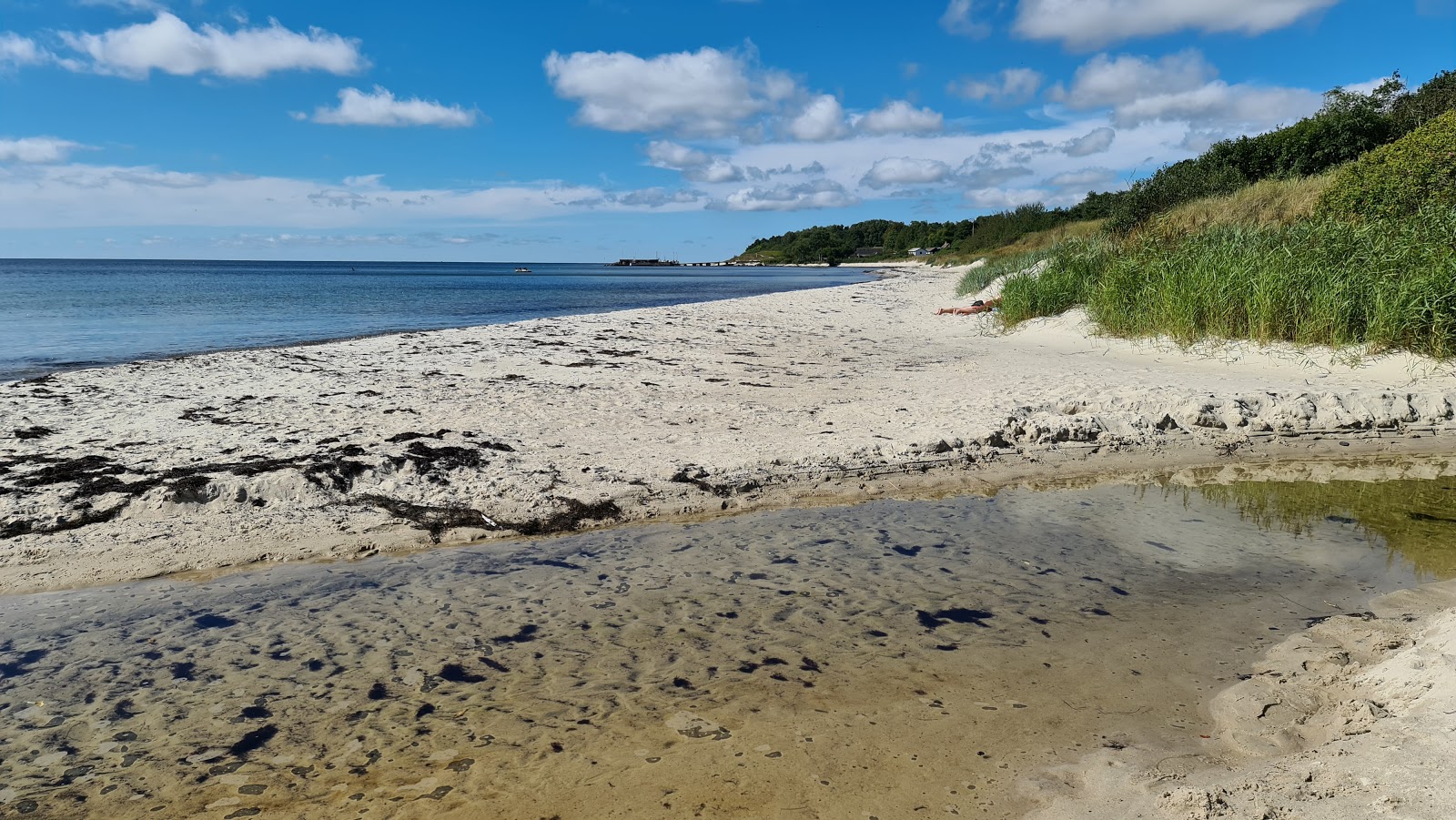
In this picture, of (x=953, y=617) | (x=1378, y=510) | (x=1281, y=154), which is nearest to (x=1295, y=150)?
(x=1281, y=154)

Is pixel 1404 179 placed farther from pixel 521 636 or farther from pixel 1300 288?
pixel 521 636

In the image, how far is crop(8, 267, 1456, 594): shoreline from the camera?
5.40 meters

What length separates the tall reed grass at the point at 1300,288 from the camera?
9.67m

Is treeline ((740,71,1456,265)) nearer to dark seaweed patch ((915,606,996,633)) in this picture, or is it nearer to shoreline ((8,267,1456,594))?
shoreline ((8,267,1456,594))

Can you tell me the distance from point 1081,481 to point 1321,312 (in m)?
5.92

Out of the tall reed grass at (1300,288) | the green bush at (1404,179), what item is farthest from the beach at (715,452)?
the green bush at (1404,179)

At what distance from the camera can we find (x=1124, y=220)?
27391 mm

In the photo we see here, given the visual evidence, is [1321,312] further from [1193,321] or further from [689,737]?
[689,737]

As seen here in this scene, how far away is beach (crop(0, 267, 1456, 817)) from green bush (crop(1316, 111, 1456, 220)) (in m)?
7.22

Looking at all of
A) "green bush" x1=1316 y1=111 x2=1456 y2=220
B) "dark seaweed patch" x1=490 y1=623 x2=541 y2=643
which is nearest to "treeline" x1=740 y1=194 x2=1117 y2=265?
"green bush" x1=1316 y1=111 x2=1456 y2=220

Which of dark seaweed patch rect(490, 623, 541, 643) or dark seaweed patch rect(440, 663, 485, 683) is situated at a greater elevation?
dark seaweed patch rect(490, 623, 541, 643)

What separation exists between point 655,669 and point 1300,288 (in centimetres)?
1077

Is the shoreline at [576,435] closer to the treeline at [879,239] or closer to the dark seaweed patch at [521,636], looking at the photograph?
the dark seaweed patch at [521,636]

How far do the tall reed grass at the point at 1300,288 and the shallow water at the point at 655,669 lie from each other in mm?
5869
